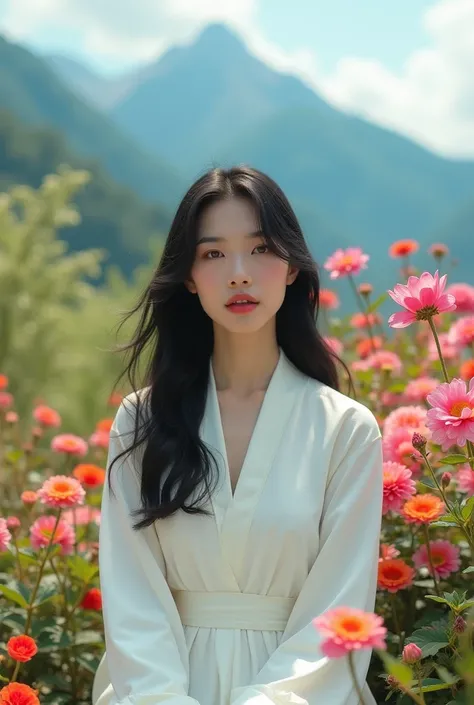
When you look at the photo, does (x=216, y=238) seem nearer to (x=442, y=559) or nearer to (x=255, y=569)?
(x=255, y=569)

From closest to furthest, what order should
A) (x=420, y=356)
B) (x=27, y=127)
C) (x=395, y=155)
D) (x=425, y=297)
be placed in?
(x=425, y=297) → (x=420, y=356) → (x=27, y=127) → (x=395, y=155)

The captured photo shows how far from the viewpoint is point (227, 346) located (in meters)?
1.57

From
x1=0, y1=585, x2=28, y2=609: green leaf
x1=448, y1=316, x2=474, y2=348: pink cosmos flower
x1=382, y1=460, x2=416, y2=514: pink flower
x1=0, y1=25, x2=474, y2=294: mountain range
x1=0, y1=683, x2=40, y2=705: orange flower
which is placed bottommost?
x1=0, y1=683, x2=40, y2=705: orange flower

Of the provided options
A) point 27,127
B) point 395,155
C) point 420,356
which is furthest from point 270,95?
point 420,356

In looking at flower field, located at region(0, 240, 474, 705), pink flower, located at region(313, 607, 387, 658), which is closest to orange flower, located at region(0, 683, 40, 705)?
flower field, located at region(0, 240, 474, 705)

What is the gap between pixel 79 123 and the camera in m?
42.2

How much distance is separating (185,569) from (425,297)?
1.81ft

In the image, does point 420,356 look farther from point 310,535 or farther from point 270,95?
point 270,95

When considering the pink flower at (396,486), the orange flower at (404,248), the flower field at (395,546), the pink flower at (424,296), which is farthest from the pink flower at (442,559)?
the orange flower at (404,248)

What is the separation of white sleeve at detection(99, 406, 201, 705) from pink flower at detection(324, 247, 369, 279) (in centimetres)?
68

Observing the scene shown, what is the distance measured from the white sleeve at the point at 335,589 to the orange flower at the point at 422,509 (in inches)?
2.8

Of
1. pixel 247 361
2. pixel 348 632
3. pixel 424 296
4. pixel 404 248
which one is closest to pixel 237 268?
pixel 247 361

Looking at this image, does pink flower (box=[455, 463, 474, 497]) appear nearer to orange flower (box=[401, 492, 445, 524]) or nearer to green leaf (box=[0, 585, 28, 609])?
orange flower (box=[401, 492, 445, 524])

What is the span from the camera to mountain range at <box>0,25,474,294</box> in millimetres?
38125
